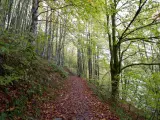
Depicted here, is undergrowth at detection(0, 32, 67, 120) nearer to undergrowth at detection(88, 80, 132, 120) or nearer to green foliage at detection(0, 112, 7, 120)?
green foliage at detection(0, 112, 7, 120)

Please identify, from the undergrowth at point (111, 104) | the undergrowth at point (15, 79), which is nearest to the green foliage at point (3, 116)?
the undergrowth at point (15, 79)

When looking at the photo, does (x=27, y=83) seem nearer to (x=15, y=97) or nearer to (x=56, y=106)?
(x=15, y=97)

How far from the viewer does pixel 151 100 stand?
7.42 metres

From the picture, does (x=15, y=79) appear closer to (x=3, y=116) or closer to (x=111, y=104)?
(x=3, y=116)

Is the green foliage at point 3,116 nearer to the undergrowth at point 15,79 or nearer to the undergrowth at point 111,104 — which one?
the undergrowth at point 15,79

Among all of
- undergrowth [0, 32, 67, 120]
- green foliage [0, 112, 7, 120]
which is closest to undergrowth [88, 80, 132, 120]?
undergrowth [0, 32, 67, 120]

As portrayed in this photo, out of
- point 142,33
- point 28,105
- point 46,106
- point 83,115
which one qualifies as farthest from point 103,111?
point 142,33

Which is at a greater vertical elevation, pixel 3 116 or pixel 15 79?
pixel 15 79

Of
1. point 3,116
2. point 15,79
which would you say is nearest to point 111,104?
point 15,79

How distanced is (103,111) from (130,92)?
8.07ft

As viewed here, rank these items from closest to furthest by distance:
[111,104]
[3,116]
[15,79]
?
[3,116], [15,79], [111,104]

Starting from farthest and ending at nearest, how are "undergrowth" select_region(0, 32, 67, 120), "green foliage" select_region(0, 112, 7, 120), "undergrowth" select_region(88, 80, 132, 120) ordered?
"undergrowth" select_region(88, 80, 132, 120)
"undergrowth" select_region(0, 32, 67, 120)
"green foliage" select_region(0, 112, 7, 120)

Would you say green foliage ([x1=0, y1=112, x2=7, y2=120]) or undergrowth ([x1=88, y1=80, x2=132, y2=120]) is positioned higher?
green foliage ([x1=0, y1=112, x2=7, y2=120])

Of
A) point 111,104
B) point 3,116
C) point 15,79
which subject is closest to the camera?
point 3,116
